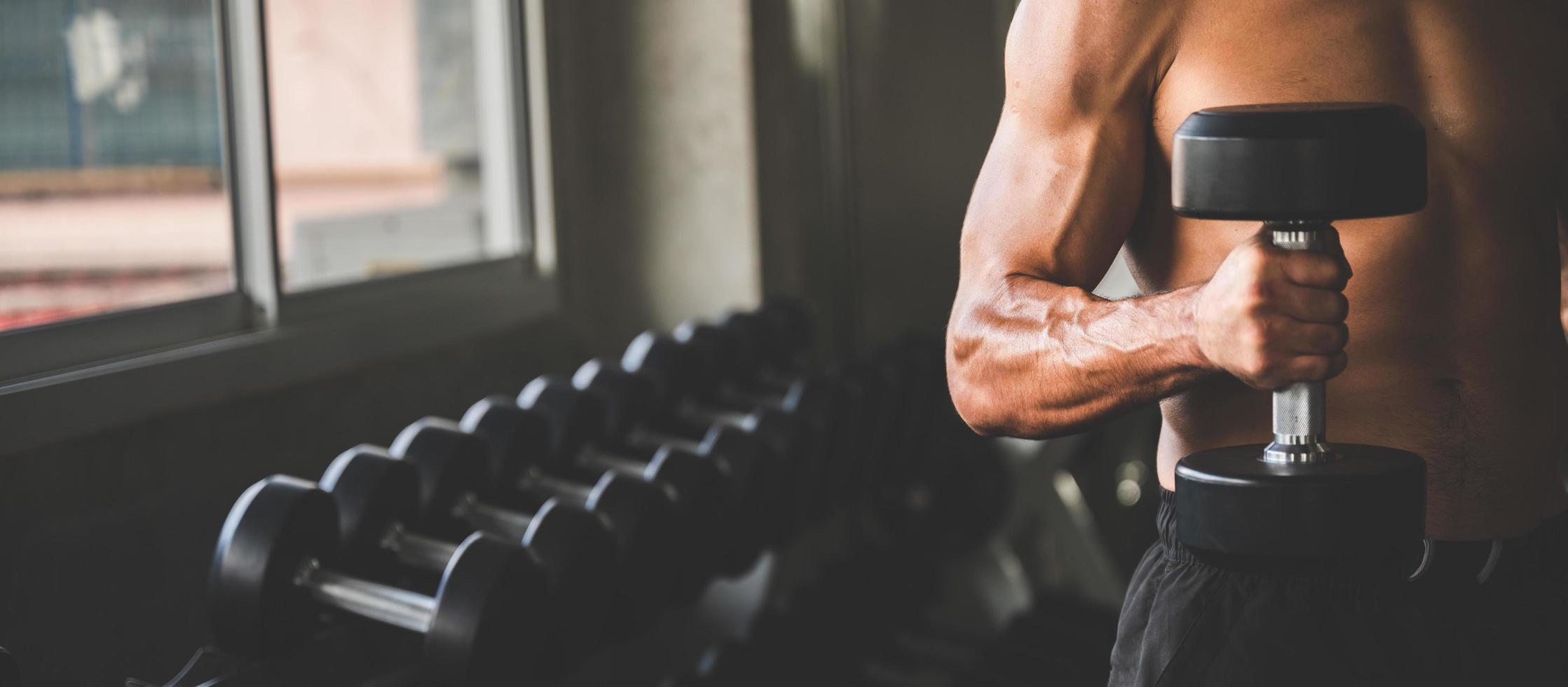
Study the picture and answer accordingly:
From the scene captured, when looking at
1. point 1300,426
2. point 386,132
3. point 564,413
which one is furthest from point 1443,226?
point 386,132

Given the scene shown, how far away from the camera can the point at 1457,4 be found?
1.00m

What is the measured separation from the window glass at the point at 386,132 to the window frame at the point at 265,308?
0.05m

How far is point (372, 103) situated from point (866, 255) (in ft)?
4.29

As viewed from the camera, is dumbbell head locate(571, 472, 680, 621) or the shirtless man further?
dumbbell head locate(571, 472, 680, 621)

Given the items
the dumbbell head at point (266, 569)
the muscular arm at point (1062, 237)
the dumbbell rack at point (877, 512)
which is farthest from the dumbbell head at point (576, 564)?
the muscular arm at point (1062, 237)

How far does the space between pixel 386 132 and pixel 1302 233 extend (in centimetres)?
239

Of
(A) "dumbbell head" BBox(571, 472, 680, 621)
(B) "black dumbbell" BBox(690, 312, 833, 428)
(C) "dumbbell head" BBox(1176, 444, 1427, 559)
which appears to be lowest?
(A) "dumbbell head" BBox(571, 472, 680, 621)

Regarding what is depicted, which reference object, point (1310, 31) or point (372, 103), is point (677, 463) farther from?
point (372, 103)

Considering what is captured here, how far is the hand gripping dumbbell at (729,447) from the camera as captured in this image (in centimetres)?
207

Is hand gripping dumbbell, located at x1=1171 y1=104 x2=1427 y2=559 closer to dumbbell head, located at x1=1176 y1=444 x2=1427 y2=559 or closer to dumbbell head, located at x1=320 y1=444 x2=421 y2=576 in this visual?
dumbbell head, located at x1=1176 y1=444 x2=1427 y2=559

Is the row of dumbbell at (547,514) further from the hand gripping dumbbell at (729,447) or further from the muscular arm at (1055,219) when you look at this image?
the muscular arm at (1055,219)

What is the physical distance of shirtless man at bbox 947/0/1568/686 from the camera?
3.19ft

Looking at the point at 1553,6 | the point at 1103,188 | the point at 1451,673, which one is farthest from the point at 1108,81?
the point at 1451,673

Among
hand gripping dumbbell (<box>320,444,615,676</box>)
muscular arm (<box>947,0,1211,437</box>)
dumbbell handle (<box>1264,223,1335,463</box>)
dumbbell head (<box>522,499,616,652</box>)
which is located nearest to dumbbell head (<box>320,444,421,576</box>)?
hand gripping dumbbell (<box>320,444,615,676</box>)
